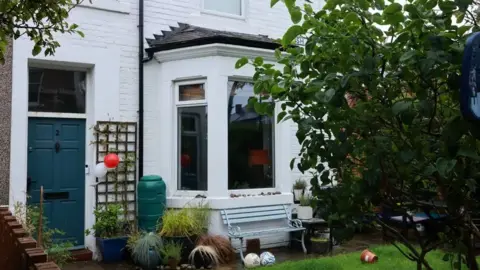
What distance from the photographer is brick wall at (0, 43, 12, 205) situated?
708 centimetres

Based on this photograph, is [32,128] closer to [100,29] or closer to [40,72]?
[40,72]

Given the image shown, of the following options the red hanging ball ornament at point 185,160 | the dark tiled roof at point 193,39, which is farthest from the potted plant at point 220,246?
the dark tiled roof at point 193,39

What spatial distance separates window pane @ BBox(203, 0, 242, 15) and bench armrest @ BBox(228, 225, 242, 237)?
408cm

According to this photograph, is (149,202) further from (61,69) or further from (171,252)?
(61,69)

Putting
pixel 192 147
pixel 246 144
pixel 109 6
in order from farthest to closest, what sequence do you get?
pixel 246 144 → pixel 192 147 → pixel 109 6

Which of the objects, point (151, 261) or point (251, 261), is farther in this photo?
point (251, 261)

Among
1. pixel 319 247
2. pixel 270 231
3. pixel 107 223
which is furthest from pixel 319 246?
pixel 107 223

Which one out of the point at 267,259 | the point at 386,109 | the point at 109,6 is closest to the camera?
the point at 386,109

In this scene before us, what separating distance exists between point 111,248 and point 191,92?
2.82 meters

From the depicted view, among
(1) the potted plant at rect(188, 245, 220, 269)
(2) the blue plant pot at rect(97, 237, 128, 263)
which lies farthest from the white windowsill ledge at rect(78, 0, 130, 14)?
(1) the potted plant at rect(188, 245, 220, 269)

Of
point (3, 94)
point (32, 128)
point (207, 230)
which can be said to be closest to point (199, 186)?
point (207, 230)

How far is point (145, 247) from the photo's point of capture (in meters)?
6.90

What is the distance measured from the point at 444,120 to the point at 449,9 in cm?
60

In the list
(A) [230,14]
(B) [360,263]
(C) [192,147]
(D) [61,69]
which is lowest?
(B) [360,263]
